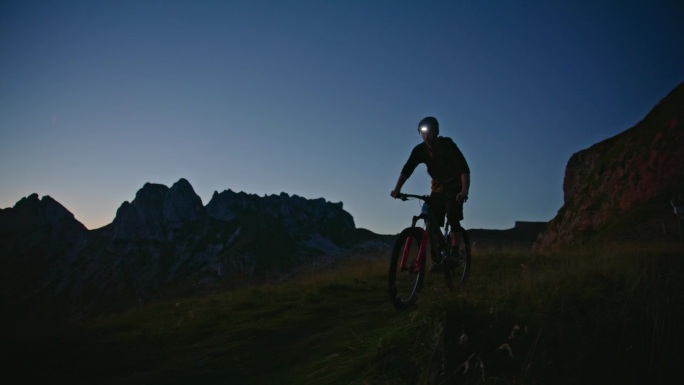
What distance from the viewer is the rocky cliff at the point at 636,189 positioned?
26.6 meters

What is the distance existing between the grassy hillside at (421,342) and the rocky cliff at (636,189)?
2317 cm

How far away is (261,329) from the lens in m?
5.03

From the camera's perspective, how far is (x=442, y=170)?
6441 mm

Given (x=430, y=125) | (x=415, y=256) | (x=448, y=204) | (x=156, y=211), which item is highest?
(x=156, y=211)

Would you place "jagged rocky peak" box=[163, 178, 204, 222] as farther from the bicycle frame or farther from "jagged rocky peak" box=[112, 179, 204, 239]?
the bicycle frame

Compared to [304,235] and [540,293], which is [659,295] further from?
[304,235]

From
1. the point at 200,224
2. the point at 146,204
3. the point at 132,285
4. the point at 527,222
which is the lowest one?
the point at 132,285

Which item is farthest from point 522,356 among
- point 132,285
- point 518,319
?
point 132,285

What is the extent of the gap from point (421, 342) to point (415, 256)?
9.42 feet

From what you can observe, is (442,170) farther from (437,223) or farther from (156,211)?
(156,211)

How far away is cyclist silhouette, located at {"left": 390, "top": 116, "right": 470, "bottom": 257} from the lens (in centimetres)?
629

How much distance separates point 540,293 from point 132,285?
17900 centimetres

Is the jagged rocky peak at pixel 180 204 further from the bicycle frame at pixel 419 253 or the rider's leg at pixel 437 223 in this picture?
the bicycle frame at pixel 419 253

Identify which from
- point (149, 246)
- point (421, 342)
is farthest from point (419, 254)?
point (149, 246)
